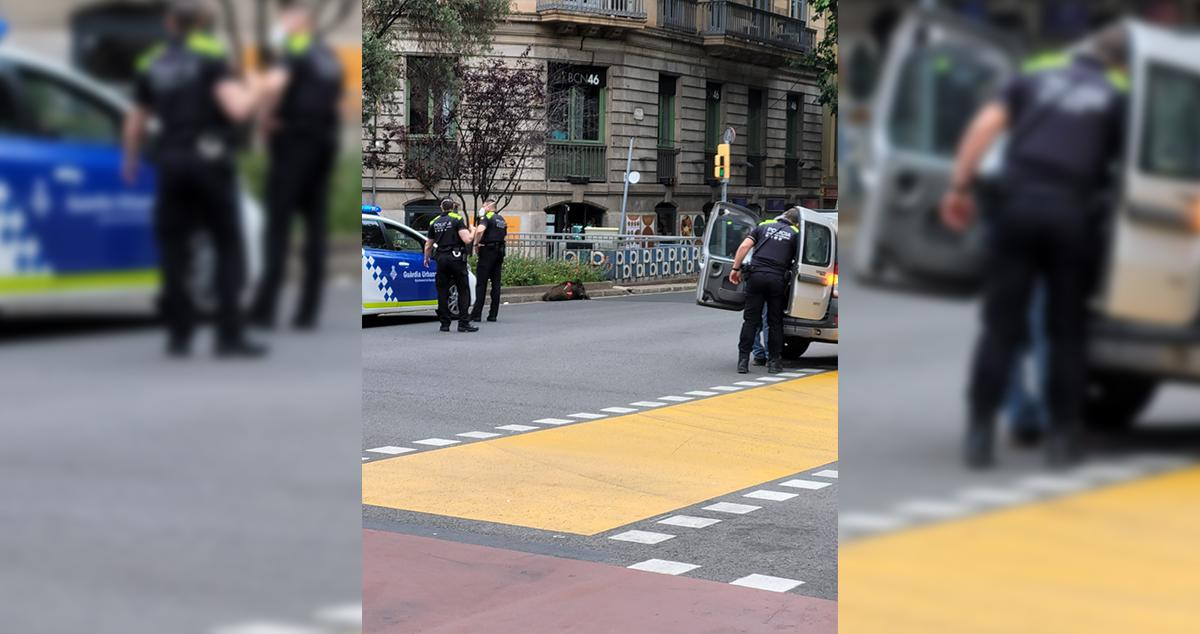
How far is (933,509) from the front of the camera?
1.84 meters

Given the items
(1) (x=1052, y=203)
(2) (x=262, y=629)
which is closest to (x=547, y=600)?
(2) (x=262, y=629)

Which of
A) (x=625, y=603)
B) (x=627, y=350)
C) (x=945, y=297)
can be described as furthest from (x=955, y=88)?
(x=627, y=350)

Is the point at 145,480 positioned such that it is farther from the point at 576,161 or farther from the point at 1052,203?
the point at 576,161

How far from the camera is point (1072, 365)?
169cm

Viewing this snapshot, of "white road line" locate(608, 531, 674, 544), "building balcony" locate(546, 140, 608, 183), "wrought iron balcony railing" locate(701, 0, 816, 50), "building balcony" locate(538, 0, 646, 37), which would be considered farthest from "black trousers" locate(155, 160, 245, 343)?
"wrought iron balcony railing" locate(701, 0, 816, 50)

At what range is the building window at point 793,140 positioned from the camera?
144 ft

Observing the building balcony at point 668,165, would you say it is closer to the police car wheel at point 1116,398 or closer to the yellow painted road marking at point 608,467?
the yellow painted road marking at point 608,467

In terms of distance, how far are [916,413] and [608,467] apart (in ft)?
22.9

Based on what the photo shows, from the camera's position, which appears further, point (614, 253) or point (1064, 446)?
point (614, 253)

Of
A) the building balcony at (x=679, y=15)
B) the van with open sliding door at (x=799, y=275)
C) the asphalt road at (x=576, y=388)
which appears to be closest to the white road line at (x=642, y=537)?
the asphalt road at (x=576, y=388)

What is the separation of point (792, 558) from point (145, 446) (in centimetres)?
504

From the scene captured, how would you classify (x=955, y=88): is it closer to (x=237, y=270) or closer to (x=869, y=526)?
(x=869, y=526)

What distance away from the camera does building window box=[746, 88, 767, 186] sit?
4228cm

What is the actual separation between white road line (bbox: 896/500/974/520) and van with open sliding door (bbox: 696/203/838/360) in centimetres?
1145
